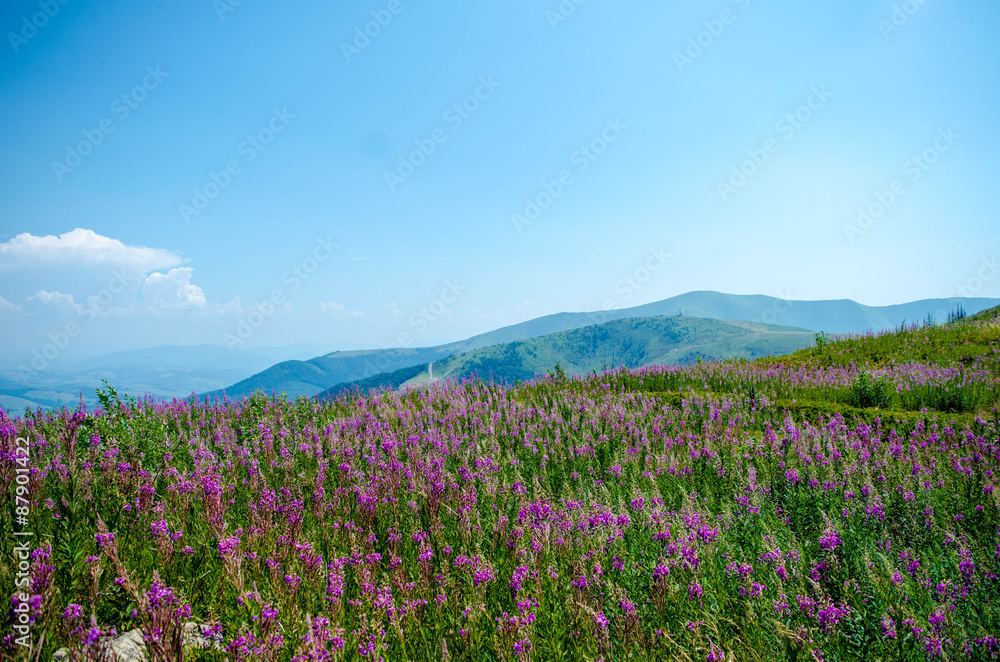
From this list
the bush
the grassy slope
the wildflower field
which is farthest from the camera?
the bush

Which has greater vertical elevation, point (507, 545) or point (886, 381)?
point (886, 381)

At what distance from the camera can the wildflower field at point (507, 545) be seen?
2758 millimetres

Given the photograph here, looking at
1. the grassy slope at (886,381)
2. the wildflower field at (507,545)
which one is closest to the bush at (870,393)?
the grassy slope at (886,381)

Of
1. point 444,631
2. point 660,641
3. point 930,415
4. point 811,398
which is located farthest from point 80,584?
point 811,398

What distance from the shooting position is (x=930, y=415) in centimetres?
917

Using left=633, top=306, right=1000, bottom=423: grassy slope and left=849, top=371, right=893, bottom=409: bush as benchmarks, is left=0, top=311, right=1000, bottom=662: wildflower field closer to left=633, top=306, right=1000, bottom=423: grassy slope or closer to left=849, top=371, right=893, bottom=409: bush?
left=633, top=306, right=1000, bottom=423: grassy slope

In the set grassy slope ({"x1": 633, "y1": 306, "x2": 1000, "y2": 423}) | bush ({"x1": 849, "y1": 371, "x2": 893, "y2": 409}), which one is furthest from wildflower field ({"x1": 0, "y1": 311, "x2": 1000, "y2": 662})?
bush ({"x1": 849, "y1": 371, "x2": 893, "y2": 409})

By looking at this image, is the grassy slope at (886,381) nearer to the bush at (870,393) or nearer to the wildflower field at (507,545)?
the bush at (870,393)

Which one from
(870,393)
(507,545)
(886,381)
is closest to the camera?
(507,545)

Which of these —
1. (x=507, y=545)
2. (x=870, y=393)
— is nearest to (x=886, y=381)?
(x=870, y=393)

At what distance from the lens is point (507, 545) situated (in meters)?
3.98

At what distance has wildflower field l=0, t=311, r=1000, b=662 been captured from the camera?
2.76m

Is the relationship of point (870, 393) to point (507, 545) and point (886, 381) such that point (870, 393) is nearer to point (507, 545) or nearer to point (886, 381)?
point (886, 381)

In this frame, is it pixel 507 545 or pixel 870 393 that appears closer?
pixel 507 545
